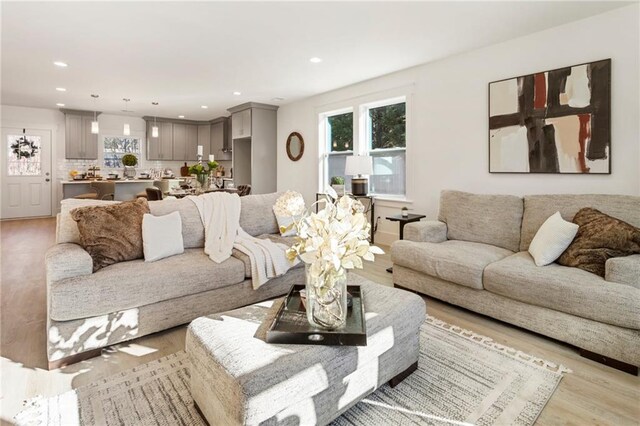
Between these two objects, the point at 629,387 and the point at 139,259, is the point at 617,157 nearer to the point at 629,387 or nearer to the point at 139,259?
the point at 629,387

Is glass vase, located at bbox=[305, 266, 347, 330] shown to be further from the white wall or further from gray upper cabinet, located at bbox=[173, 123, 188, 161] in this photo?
gray upper cabinet, located at bbox=[173, 123, 188, 161]

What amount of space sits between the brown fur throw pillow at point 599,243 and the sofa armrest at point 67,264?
3.28 meters

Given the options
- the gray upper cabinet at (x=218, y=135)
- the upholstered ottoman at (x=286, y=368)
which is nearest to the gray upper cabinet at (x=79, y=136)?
the gray upper cabinet at (x=218, y=135)

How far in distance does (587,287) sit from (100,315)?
2.99 metres

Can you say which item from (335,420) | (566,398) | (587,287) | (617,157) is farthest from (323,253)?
(617,157)

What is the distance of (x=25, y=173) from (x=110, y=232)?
7.52 m

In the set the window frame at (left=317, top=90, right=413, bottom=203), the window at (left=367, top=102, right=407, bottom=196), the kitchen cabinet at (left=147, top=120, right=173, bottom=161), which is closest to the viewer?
the window frame at (left=317, top=90, right=413, bottom=203)

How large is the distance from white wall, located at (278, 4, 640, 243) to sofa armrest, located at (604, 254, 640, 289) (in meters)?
1.24

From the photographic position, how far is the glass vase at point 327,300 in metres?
1.47

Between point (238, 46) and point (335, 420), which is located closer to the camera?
point (335, 420)

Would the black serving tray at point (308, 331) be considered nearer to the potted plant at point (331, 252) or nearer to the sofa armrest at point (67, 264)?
the potted plant at point (331, 252)

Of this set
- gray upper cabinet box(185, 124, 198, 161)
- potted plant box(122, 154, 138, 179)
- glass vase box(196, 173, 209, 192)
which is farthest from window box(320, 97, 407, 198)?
potted plant box(122, 154, 138, 179)

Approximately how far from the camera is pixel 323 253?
137 cm

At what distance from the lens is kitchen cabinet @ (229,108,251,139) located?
721 cm
